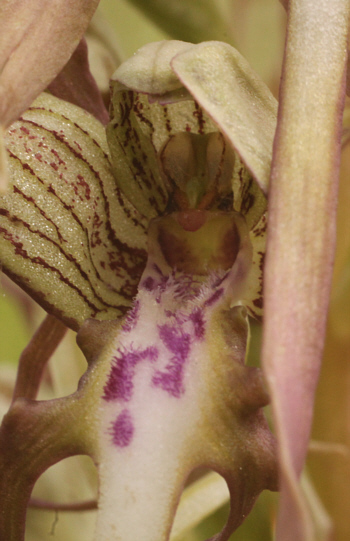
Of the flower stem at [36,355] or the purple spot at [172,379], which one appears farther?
the flower stem at [36,355]

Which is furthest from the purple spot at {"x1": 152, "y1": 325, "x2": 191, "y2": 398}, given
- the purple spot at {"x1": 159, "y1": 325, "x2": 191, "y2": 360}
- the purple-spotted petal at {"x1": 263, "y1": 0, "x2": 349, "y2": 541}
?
the purple-spotted petal at {"x1": 263, "y1": 0, "x2": 349, "y2": 541}

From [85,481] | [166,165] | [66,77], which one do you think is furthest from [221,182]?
[85,481]

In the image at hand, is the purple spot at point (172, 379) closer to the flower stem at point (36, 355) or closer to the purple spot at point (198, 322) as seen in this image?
the purple spot at point (198, 322)

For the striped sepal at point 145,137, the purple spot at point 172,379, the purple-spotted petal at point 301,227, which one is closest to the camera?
the purple-spotted petal at point 301,227


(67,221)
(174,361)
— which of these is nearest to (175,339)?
(174,361)

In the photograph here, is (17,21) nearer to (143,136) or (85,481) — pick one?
(143,136)

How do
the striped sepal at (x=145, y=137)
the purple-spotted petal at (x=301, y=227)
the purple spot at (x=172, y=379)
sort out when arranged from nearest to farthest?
the purple-spotted petal at (x=301, y=227) < the purple spot at (x=172, y=379) < the striped sepal at (x=145, y=137)

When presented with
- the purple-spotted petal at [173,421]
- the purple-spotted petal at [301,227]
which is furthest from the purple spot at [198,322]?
the purple-spotted petal at [301,227]
